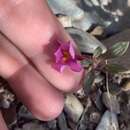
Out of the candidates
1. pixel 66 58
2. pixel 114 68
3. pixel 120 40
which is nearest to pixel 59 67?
pixel 66 58

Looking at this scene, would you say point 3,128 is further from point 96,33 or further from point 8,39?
point 96,33

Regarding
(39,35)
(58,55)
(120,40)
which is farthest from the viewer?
(120,40)

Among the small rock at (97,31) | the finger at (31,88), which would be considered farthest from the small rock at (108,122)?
the small rock at (97,31)

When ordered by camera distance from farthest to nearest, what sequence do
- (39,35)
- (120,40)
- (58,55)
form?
(120,40) → (39,35) → (58,55)

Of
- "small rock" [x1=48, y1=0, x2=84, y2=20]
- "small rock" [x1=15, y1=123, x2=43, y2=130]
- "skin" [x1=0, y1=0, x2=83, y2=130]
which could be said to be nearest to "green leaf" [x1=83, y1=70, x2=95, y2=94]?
"skin" [x1=0, y1=0, x2=83, y2=130]

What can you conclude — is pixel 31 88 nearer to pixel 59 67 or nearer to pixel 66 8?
pixel 59 67

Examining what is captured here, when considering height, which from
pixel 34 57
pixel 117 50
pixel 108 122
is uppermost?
pixel 34 57

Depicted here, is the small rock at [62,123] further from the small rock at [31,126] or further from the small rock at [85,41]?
the small rock at [85,41]
